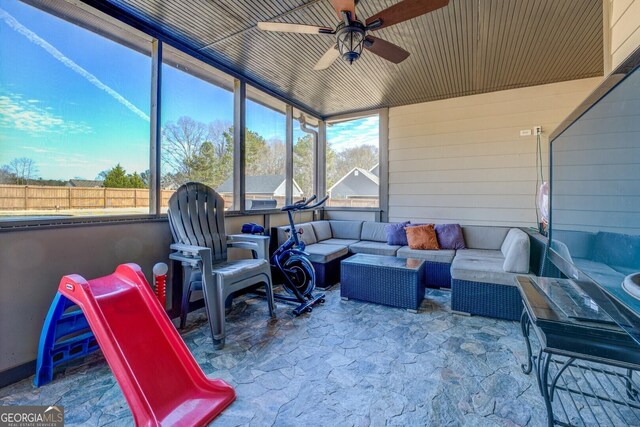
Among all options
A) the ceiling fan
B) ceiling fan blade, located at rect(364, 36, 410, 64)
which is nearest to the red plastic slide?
the ceiling fan

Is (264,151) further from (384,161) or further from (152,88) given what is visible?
(384,161)

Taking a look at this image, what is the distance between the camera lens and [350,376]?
6.40 feet

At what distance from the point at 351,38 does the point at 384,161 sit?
294cm

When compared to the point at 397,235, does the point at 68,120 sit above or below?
above

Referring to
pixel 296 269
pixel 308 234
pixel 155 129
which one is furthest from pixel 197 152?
pixel 308 234

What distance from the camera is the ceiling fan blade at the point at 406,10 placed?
1905mm

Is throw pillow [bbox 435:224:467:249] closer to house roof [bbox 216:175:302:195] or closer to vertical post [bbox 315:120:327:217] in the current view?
vertical post [bbox 315:120:327:217]

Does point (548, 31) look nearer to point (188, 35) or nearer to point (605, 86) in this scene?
point (605, 86)

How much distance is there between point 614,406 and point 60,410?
3153 millimetres

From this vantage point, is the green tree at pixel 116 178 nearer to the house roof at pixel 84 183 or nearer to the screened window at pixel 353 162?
the house roof at pixel 84 183

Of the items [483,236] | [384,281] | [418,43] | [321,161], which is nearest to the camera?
[418,43]

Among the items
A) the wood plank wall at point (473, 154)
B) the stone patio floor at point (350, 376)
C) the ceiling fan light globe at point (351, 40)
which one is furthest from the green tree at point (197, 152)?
the wood plank wall at point (473, 154)

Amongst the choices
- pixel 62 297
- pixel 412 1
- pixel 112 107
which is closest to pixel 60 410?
pixel 62 297

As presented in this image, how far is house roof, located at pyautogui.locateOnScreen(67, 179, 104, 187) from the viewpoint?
2287 millimetres
